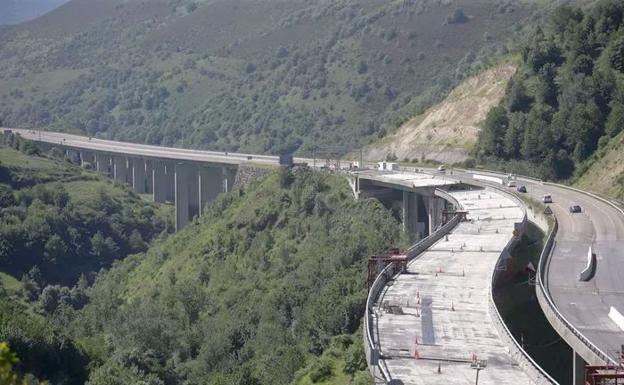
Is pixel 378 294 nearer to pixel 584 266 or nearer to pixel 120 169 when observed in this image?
pixel 584 266

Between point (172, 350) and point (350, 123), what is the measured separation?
104806 mm

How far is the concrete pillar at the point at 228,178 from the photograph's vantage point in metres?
109

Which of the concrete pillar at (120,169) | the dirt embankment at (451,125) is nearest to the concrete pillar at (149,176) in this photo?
the concrete pillar at (120,169)

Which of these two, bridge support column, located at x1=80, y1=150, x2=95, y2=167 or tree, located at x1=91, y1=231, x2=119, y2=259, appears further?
bridge support column, located at x1=80, y1=150, x2=95, y2=167

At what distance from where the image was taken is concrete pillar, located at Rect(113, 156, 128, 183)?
439 feet

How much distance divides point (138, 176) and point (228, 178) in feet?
80.0

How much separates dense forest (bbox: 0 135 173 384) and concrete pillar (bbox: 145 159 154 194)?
5.78 metres

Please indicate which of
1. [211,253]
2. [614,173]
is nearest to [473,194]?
[614,173]

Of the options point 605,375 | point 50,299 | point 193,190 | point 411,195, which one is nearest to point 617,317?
point 605,375

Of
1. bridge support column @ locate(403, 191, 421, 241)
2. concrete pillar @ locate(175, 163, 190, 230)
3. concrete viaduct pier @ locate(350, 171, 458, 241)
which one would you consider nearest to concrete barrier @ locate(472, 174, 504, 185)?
concrete viaduct pier @ locate(350, 171, 458, 241)

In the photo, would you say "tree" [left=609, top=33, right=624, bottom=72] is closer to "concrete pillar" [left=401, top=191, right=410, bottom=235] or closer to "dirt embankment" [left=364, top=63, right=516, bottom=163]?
"dirt embankment" [left=364, top=63, right=516, bottom=163]

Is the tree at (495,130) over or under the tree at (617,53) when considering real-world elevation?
under

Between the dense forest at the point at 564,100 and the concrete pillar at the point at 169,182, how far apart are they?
Answer: 42.9 meters

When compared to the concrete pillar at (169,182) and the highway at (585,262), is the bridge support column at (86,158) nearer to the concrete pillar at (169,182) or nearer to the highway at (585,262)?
the concrete pillar at (169,182)
